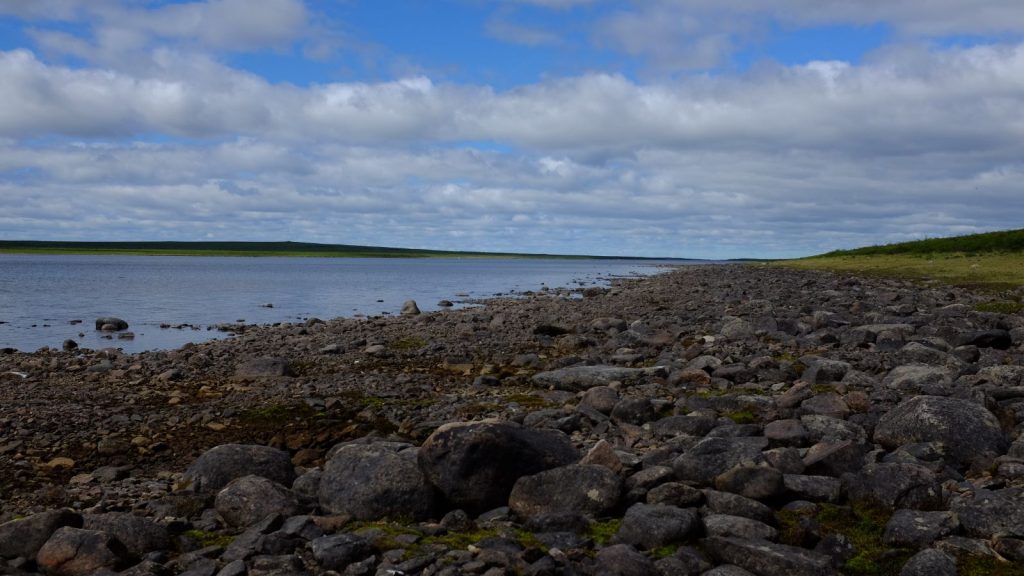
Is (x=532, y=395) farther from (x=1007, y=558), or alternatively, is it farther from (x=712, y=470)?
(x=1007, y=558)

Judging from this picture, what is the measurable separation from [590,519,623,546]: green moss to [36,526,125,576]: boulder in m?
4.05

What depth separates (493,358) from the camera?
18859mm

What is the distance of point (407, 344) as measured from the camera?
2209 centimetres

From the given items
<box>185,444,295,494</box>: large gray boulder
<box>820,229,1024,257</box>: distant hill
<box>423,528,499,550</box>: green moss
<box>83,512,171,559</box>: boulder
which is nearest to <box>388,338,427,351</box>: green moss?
<box>185,444,295,494</box>: large gray boulder

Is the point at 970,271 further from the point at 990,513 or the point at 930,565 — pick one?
the point at 930,565

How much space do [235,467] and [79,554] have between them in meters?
2.19

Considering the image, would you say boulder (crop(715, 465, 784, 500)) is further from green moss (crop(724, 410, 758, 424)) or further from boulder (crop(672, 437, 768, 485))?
green moss (crop(724, 410, 758, 424))

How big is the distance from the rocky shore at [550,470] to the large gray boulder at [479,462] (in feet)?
0.07

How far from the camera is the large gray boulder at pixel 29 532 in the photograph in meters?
7.18

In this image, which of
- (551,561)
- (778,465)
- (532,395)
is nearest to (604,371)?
(532,395)

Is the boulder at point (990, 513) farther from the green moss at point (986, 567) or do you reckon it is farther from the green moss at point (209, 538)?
the green moss at point (209, 538)

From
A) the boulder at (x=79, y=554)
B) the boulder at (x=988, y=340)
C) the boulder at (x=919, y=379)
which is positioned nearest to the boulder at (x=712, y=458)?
the boulder at (x=919, y=379)

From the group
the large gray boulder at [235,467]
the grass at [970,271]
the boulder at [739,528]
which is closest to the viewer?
the boulder at [739,528]

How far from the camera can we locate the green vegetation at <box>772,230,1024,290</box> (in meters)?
41.5
